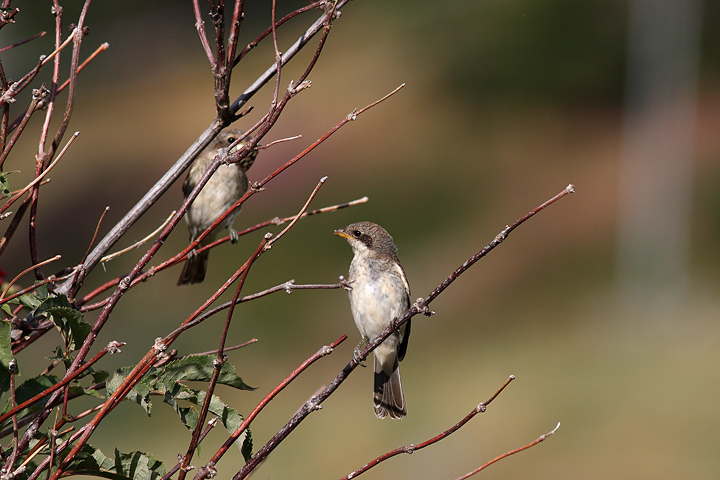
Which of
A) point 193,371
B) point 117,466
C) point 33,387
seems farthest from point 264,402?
point 33,387

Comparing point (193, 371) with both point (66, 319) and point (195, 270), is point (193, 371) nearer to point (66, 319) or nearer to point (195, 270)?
point (66, 319)

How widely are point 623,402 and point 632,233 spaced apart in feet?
8.17

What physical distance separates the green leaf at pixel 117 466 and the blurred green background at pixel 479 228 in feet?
17.9

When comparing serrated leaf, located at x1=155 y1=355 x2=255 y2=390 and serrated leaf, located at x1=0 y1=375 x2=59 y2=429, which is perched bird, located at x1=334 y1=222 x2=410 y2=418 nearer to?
serrated leaf, located at x1=155 y1=355 x2=255 y2=390

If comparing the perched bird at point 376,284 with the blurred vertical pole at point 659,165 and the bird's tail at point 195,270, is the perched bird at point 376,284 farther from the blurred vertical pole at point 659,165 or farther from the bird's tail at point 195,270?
the blurred vertical pole at point 659,165

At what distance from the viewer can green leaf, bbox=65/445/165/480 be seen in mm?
1860

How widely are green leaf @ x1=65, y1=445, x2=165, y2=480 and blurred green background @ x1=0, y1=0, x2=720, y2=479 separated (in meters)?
5.46

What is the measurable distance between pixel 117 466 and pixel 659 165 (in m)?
9.77

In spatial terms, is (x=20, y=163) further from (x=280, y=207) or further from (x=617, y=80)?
(x=617, y=80)

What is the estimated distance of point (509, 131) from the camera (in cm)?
1741

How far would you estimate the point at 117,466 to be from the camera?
191 cm

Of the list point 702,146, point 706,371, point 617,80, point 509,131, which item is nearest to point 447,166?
point 509,131

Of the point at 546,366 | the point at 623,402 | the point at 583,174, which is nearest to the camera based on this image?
the point at 623,402

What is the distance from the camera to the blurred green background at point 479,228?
908 centimetres
